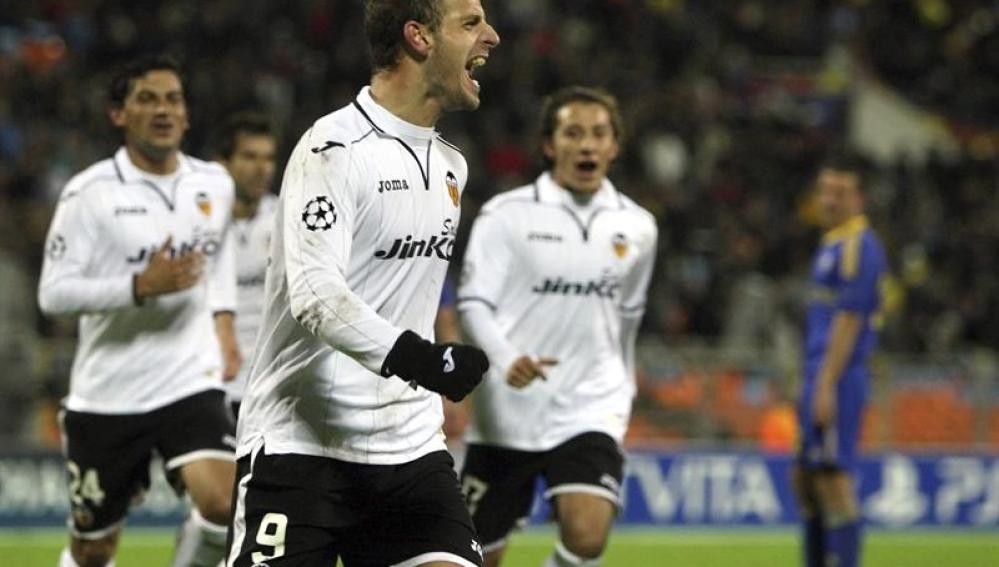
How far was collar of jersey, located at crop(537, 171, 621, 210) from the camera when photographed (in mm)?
7867

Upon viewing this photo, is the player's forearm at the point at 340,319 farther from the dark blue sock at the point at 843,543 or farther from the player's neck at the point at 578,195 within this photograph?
the dark blue sock at the point at 843,543

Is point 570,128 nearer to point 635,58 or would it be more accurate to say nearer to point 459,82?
point 459,82

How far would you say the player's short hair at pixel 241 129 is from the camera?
9.02m

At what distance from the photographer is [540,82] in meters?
20.5

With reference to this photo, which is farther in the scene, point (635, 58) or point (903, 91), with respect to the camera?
point (903, 91)

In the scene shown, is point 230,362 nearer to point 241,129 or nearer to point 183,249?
point 183,249

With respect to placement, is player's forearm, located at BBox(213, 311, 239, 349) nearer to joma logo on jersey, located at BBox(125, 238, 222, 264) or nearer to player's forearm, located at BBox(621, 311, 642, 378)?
joma logo on jersey, located at BBox(125, 238, 222, 264)

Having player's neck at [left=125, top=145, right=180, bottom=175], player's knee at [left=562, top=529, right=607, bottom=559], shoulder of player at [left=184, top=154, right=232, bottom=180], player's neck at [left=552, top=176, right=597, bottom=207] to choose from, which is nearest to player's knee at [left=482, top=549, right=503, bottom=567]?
player's knee at [left=562, top=529, right=607, bottom=559]

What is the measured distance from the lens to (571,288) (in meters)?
7.64

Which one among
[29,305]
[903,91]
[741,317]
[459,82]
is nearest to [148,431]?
[459,82]

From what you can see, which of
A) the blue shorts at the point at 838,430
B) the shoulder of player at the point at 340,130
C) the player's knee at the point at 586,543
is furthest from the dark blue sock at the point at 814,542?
the shoulder of player at the point at 340,130

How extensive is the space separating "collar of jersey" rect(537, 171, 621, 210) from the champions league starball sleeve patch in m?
3.29

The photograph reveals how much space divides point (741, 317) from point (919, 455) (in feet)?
10.8

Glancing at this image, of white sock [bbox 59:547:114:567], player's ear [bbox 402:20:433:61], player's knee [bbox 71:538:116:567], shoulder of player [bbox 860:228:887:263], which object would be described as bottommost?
white sock [bbox 59:547:114:567]
